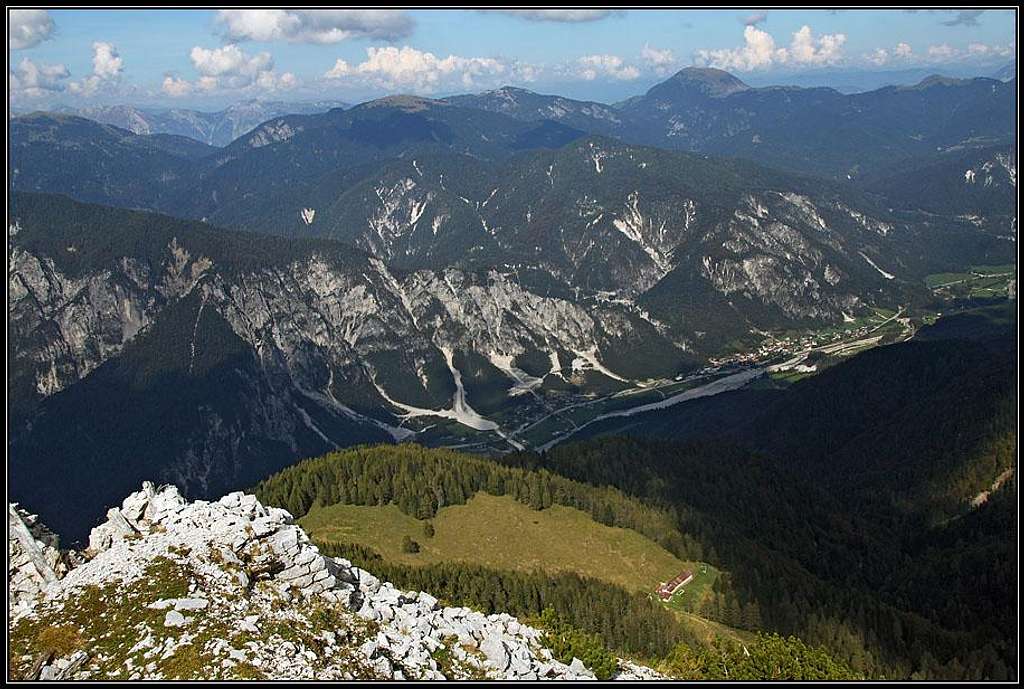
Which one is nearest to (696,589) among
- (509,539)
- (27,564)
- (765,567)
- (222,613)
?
(765,567)

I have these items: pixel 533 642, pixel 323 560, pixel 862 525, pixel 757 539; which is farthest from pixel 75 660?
pixel 862 525

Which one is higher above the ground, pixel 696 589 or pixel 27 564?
pixel 27 564

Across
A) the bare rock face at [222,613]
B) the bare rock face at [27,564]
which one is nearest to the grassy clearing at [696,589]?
the bare rock face at [222,613]

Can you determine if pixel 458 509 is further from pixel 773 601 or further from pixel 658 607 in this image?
pixel 773 601

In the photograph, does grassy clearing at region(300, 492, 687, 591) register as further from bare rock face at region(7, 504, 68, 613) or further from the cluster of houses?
bare rock face at region(7, 504, 68, 613)

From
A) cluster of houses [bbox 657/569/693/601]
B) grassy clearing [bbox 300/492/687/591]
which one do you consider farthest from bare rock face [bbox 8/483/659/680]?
grassy clearing [bbox 300/492/687/591]

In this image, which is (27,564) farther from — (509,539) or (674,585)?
(674,585)

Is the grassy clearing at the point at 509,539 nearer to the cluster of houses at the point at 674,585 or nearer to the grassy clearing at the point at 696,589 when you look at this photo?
the cluster of houses at the point at 674,585
